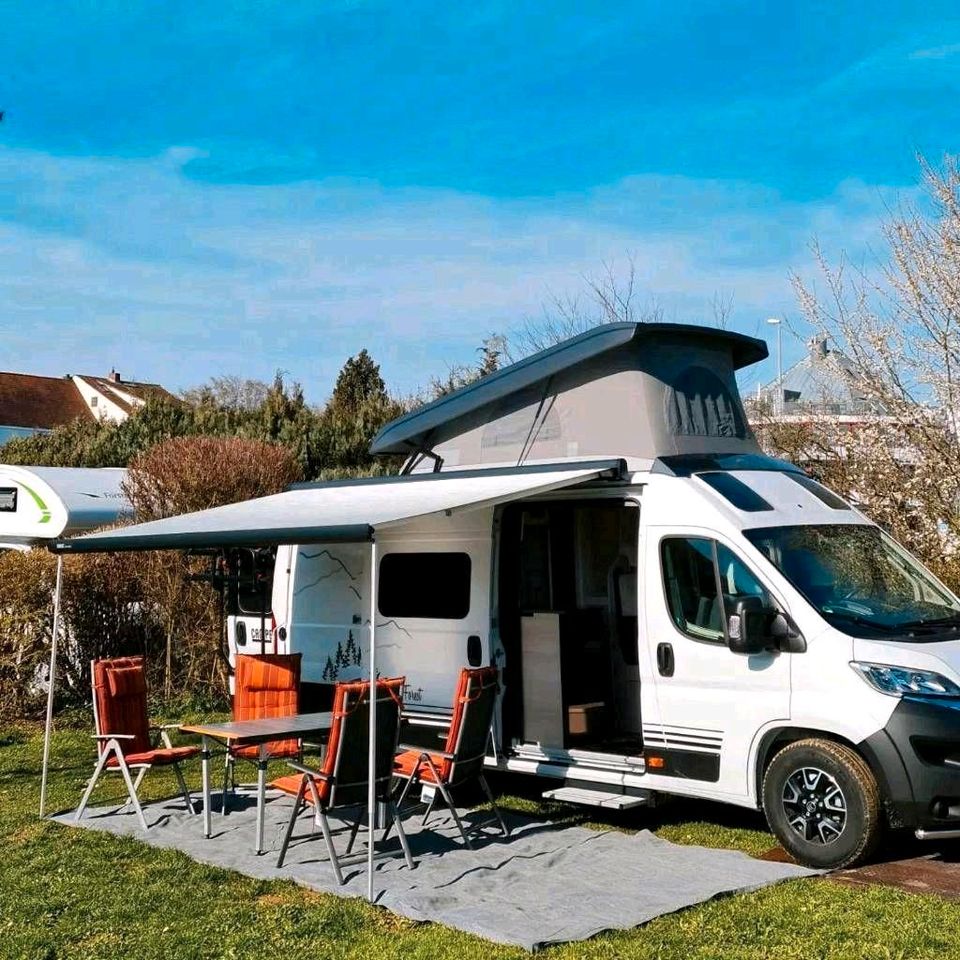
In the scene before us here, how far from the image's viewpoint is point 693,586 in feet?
24.7

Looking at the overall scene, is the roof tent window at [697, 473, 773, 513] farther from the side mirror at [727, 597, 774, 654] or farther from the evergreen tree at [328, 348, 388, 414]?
the evergreen tree at [328, 348, 388, 414]

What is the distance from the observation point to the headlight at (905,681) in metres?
6.43

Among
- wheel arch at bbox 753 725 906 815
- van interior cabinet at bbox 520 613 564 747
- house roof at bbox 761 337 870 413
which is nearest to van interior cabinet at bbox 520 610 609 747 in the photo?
van interior cabinet at bbox 520 613 564 747

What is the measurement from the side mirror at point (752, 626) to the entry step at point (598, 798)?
4.50 feet

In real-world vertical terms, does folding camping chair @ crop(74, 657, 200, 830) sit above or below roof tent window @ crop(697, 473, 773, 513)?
below

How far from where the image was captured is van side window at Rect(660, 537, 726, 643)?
7375mm

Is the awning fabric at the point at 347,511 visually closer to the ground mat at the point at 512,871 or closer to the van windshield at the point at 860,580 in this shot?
the van windshield at the point at 860,580

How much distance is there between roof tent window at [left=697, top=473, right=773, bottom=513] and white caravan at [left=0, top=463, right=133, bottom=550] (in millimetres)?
9965

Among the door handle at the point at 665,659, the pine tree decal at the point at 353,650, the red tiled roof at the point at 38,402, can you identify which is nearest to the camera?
the door handle at the point at 665,659

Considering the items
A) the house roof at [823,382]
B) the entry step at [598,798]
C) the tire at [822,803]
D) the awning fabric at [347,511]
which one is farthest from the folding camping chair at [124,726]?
the house roof at [823,382]

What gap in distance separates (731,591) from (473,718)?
71.1 inches

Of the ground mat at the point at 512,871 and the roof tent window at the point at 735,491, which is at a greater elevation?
the roof tent window at the point at 735,491

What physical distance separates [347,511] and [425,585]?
1375 millimetres

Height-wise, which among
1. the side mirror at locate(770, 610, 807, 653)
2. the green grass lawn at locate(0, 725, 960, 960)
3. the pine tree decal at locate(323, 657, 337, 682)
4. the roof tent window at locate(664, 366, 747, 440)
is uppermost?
the roof tent window at locate(664, 366, 747, 440)
